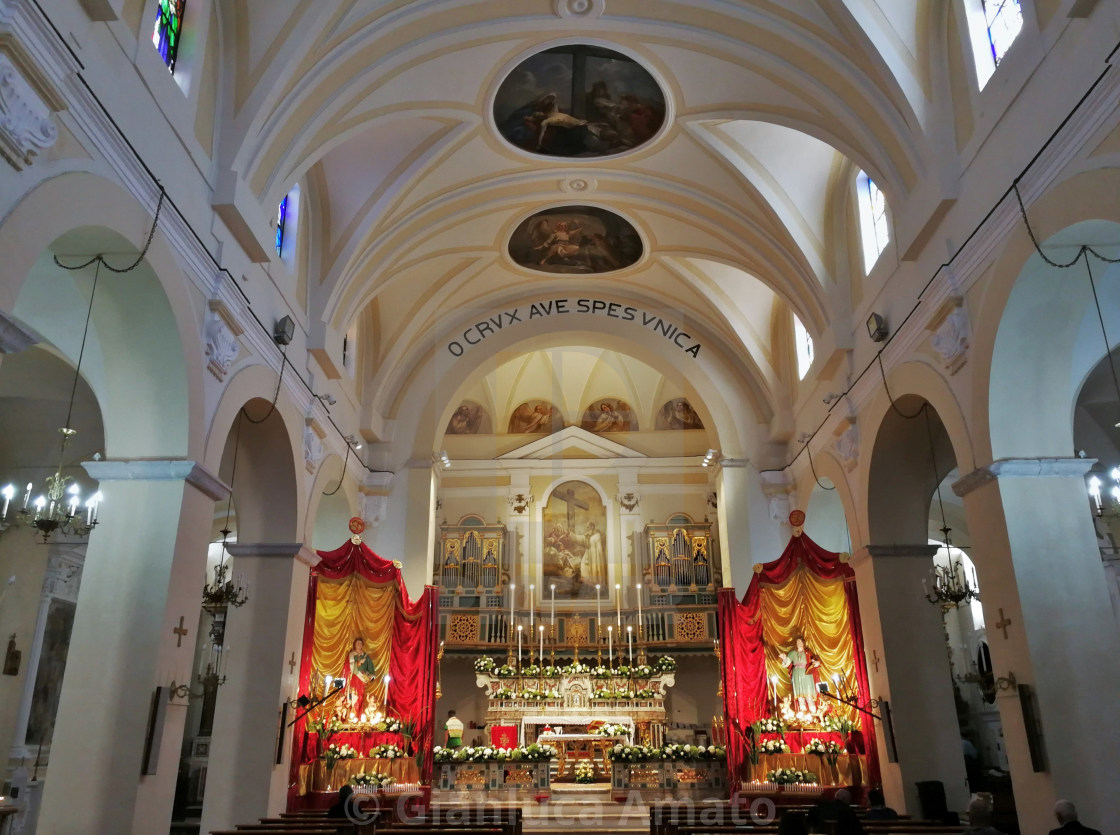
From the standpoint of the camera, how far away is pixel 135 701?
25.1 feet

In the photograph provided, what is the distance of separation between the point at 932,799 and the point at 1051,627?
153 inches

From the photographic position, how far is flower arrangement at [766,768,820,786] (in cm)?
1270

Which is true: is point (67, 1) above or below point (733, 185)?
below

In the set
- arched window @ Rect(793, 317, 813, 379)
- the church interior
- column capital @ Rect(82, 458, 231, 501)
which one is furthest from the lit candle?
column capital @ Rect(82, 458, 231, 501)

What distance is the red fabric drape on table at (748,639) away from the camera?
45.5 feet

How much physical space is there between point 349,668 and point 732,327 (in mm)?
8963

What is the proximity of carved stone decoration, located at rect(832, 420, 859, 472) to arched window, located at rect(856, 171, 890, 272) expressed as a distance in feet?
7.26

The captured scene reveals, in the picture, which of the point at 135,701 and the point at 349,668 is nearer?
the point at 135,701

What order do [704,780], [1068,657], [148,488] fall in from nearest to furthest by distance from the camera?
[1068,657] → [148,488] → [704,780]

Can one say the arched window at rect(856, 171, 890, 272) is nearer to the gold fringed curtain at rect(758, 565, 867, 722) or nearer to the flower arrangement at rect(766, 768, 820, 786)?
the gold fringed curtain at rect(758, 565, 867, 722)

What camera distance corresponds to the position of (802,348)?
15.5 meters

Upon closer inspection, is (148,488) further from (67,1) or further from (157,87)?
(67,1)

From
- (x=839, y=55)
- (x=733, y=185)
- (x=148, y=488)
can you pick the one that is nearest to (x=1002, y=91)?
(x=839, y=55)

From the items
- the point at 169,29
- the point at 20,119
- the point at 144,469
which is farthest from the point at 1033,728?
the point at 169,29
